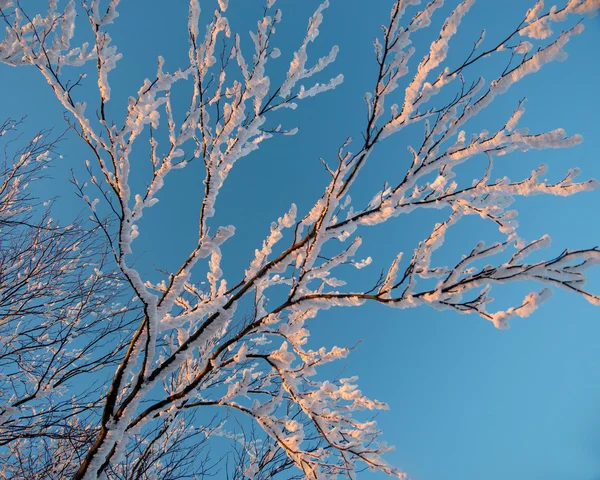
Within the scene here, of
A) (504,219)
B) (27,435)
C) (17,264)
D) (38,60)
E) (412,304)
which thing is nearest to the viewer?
(412,304)

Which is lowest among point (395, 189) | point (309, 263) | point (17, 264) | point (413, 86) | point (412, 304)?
point (412, 304)

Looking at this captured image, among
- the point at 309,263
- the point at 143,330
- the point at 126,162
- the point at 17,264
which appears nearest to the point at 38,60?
the point at 126,162

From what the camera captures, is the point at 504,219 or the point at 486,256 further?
the point at 504,219

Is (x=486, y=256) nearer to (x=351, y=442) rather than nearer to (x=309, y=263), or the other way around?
(x=309, y=263)

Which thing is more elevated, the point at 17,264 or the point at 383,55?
the point at 17,264

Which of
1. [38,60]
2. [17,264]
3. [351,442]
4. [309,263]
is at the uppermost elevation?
[17,264]

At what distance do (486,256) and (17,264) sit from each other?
610cm

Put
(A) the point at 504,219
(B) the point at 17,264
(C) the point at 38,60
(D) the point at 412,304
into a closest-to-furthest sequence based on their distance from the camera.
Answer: (D) the point at 412,304 < (C) the point at 38,60 < (A) the point at 504,219 < (B) the point at 17,264

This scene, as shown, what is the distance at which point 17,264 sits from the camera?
5.03 meters

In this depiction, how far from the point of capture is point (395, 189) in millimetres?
2537

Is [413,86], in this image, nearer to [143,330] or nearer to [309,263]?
[309,263]

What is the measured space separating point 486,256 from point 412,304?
2.05ft

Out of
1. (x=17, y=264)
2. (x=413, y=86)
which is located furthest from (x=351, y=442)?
(x=17, y=264)

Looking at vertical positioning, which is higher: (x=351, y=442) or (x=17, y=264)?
(x=17, y=264)
